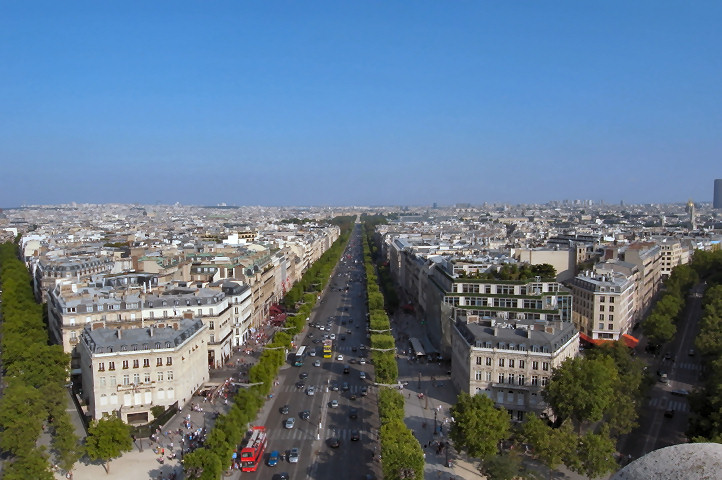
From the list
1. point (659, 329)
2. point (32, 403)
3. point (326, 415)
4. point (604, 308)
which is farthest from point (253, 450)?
point (659, 329)

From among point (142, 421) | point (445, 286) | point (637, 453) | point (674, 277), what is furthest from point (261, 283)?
point (674, 277)

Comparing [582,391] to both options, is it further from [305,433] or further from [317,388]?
[317,388]

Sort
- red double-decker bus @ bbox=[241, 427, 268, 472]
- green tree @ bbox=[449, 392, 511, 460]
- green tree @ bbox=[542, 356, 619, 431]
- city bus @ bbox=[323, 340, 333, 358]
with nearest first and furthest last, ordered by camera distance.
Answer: green tree @ bbox=[449, 392, 511, 460] < red double-decker bus @ bbox=[241, 427, 268, 472] < green tree @ bbox=[542, 356, 619, 431] < city bus @ bbox=[323, 340, 333, 358]

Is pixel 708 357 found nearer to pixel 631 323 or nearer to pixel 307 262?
pixel 631 323

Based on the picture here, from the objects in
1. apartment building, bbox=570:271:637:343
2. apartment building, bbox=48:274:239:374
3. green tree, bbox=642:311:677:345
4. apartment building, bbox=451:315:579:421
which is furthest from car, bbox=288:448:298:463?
green tree, bbox=642:311:677:345

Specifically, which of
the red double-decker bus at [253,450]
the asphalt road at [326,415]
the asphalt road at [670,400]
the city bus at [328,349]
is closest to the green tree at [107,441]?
the red double-decker bus at [253,450]

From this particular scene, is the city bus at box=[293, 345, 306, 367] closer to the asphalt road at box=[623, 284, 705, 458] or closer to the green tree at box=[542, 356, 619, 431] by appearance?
the green tree at box=[542, 356, 619, 431]
